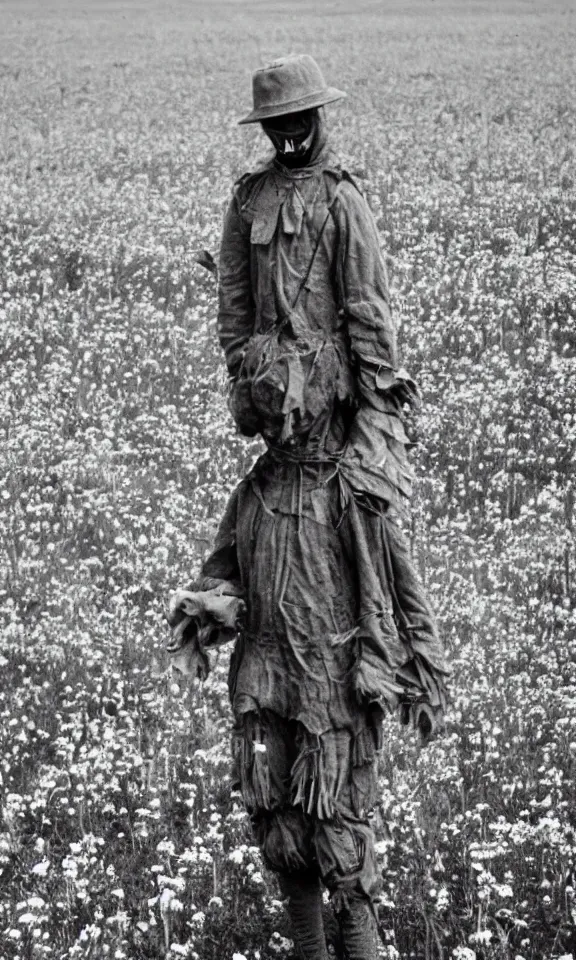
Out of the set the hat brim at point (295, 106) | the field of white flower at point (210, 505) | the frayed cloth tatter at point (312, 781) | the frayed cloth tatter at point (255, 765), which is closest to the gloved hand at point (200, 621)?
the frayed cloth tatter at point (255, 765)

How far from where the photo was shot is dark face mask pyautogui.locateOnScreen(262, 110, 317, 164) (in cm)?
596

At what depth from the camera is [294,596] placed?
20.4 ft

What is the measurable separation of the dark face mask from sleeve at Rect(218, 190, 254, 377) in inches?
13.7

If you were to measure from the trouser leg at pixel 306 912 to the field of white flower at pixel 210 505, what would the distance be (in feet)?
1.60

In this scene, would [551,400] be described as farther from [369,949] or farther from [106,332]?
[369,949]

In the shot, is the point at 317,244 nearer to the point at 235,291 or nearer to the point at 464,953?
the point at 235,291

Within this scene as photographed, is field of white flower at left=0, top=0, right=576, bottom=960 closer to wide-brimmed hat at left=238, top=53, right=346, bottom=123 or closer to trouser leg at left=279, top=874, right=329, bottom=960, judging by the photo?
trouser leg at left=279, top=874, right=329, bottom=960

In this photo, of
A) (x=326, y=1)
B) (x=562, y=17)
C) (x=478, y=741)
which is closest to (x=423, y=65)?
(x=562, y=17)

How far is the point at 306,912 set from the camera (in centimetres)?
668

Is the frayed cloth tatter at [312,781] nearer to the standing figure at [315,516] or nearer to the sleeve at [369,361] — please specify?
the standing figure at [315,516]

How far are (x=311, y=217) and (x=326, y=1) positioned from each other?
2926 cm

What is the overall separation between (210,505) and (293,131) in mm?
6288

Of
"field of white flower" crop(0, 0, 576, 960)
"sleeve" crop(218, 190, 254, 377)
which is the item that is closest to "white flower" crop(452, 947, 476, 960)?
"field of white flower" crop(0, 0, 576, 960)

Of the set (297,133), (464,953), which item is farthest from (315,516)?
(464,953)
